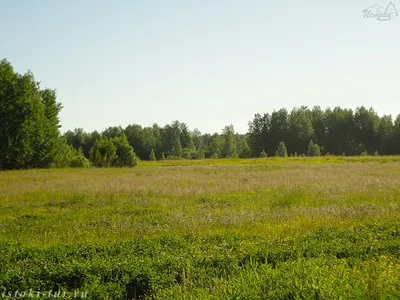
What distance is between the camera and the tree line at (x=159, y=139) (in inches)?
1960

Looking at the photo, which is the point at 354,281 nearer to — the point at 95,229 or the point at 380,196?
the point at 95,229

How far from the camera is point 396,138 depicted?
93375mm

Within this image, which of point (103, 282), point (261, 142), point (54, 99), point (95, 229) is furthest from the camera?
point (261, 142)

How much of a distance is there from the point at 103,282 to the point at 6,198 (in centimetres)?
1421

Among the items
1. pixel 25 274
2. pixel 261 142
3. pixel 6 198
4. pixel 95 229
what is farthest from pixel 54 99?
pixel 261 142

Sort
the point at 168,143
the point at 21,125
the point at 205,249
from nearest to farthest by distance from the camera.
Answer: the point at 205,249
the point at 21,125
the point at 168,143

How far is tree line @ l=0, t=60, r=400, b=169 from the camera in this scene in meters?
49.8

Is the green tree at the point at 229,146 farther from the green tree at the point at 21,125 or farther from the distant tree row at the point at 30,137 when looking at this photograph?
the green tree at the point at 21,125

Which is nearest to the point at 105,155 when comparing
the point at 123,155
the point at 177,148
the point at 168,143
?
the point at 123,155

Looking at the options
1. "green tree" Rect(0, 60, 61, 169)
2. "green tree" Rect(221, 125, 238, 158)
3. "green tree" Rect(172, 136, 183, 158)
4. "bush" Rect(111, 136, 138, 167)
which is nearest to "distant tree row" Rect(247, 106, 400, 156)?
"green tree" Rect(221, 125, 238, 158)

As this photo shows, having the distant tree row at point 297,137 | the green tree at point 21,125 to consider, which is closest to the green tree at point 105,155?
the green tree at point 21,125

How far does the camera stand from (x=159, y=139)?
14000 cm

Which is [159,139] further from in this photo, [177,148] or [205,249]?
[205,249]

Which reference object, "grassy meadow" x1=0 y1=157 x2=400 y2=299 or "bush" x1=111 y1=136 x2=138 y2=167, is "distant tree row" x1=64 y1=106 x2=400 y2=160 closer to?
"bush" x1=111 y1=136 x2=138 y2=167
